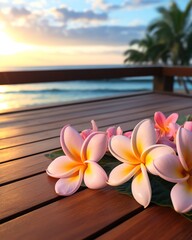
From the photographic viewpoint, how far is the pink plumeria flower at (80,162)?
2.00ft

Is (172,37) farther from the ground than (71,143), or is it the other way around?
(172,37)

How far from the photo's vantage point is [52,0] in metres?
11.5

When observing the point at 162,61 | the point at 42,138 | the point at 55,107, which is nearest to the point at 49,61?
the point at 162,61

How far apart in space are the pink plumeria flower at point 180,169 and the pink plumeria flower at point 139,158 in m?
0.03

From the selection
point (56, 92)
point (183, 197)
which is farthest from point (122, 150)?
point (56, 92)

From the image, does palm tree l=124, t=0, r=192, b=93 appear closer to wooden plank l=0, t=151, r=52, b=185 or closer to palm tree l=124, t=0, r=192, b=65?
palm tree l=124, t=0, r=192, b=65

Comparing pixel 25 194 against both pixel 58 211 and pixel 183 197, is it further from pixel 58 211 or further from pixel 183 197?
pixel 183 197

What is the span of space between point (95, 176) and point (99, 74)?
1799 mm

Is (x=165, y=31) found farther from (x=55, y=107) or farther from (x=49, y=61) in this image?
(x=55, y=107)

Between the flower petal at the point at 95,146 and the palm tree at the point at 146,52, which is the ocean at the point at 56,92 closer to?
the palm tree at the point at 146,52

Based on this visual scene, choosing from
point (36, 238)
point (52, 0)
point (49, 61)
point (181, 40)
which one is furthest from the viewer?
point (181, 40)

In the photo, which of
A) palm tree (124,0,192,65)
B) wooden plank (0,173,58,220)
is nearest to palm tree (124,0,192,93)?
palm tree (124,0,192,65)

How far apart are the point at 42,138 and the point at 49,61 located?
12.8 m

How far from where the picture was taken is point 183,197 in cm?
49
